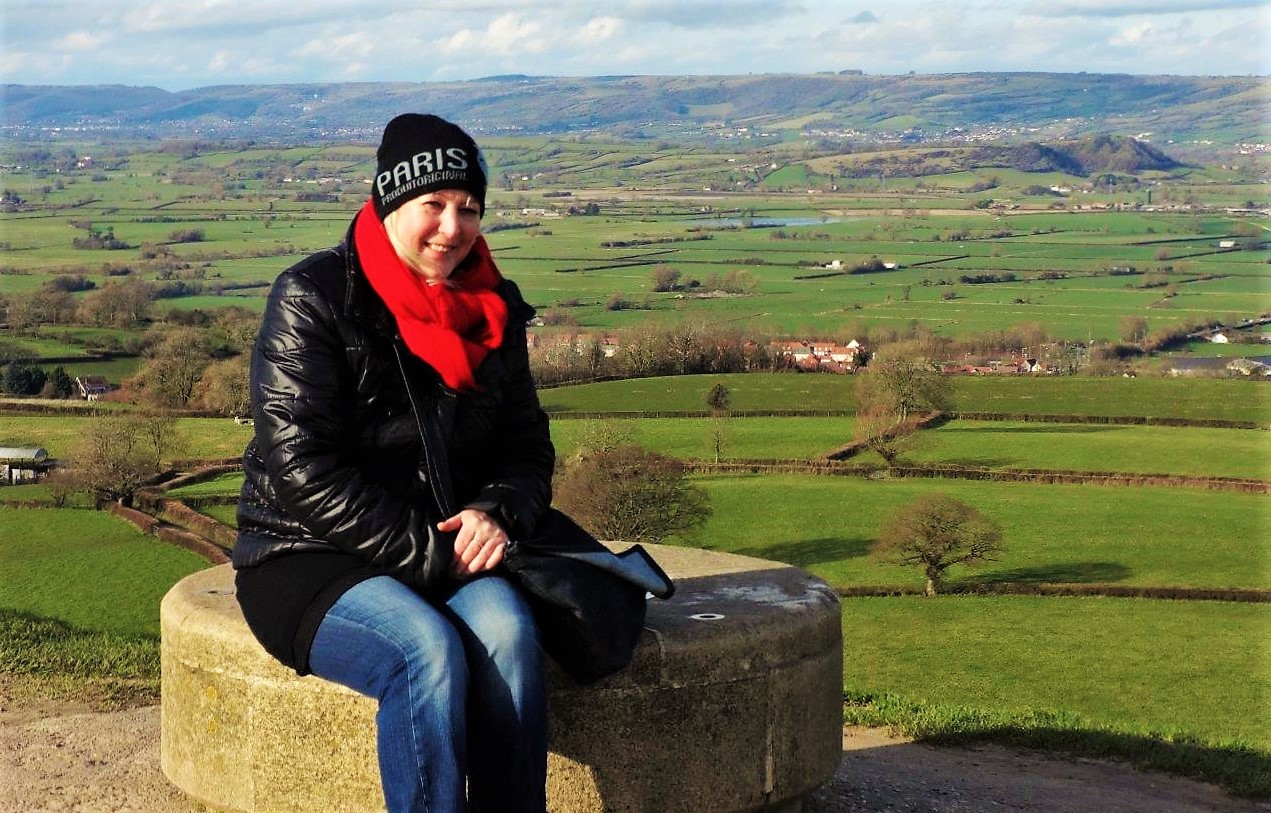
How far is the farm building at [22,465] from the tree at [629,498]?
51.4ft

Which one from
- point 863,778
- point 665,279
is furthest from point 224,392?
point 665,279

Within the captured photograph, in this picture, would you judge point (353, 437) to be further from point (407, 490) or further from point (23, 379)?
point (23, 379)

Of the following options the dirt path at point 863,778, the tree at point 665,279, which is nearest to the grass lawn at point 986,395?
the tree at point 665,279

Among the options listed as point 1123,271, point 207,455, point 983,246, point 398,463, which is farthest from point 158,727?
point 983,246

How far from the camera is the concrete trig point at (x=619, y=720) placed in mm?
6188

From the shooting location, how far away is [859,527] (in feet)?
159

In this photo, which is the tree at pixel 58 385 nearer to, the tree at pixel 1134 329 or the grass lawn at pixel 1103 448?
the grass lawn at pixel 1103 448

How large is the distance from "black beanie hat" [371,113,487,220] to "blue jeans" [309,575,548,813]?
1.53 m

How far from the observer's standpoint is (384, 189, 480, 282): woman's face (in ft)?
19.9

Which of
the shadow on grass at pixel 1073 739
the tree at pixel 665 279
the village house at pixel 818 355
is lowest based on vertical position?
the tree at pixel 665 279

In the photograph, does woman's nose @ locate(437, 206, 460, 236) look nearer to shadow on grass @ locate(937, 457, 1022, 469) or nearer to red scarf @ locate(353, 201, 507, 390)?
red scarf @ locate(353, 201, 507, 390)

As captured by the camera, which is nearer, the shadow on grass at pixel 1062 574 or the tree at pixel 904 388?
the shadow on grass at pixel 1062 574

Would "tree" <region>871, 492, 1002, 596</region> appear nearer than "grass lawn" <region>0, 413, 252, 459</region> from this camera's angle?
Yes

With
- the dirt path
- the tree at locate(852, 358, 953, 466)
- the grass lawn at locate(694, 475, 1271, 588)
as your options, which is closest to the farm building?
the grass lawn at locate(694, 475, 1271, 588)
